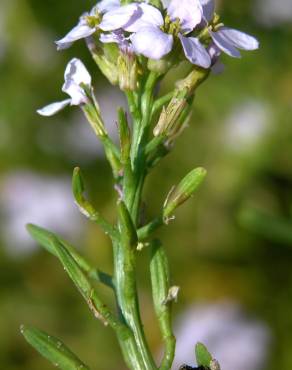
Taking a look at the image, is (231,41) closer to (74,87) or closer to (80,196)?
(74,87)

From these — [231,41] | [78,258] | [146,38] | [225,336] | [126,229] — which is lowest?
[225,336]

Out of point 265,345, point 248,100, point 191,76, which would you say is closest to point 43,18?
point 248,100

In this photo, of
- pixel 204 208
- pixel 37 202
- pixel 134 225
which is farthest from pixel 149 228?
pixel 37 202

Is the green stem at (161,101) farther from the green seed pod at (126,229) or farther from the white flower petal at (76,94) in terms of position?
the green seed pod at (126,229)

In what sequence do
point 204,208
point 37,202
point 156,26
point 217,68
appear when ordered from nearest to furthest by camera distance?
point 156,26, point 217,68, point 204,208, point 37,202

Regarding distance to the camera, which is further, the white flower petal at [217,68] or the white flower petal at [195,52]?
the white flower petal at [217,68]

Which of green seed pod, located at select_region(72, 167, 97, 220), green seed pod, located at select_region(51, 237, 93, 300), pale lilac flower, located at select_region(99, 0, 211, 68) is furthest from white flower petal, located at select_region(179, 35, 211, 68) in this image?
green seed pod, located at select_region(51, 237, 93, 300)

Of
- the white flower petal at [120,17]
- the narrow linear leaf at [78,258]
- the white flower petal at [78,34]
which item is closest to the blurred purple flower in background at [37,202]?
the narrow linear leaf at [78,258]
